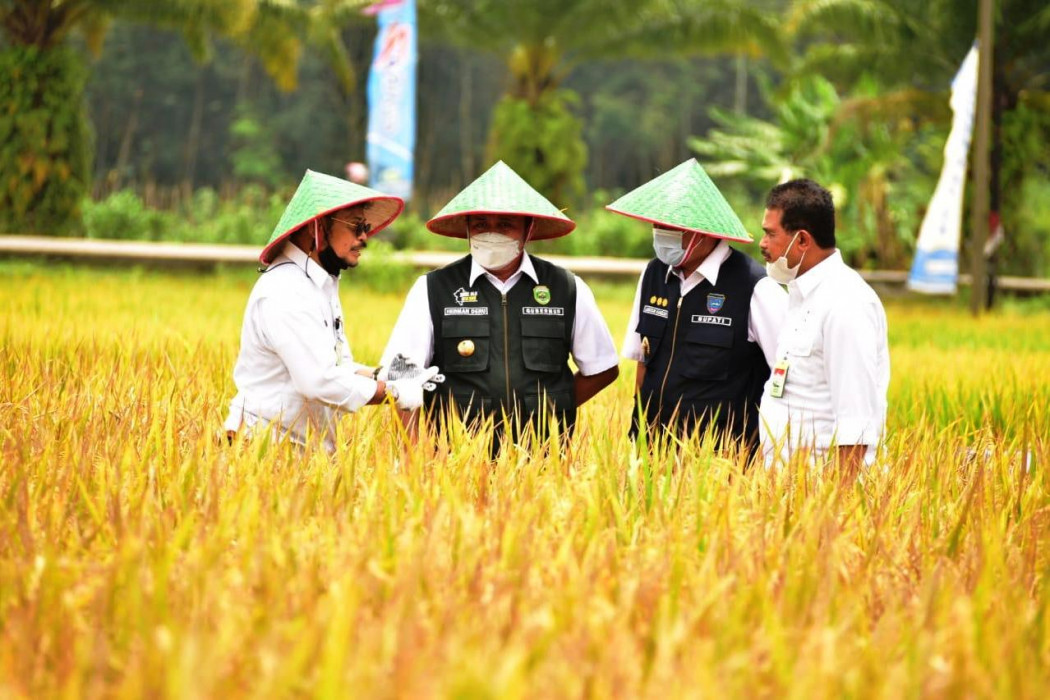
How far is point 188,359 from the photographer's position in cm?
592

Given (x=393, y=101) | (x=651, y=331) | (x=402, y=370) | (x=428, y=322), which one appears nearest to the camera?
(x=402, y=370)

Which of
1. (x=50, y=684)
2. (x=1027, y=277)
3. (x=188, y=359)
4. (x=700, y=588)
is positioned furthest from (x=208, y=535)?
(x=1027, y=277)

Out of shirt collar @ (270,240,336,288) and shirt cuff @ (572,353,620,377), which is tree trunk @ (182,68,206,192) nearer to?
shirt cuff @ (572,353,620,377)

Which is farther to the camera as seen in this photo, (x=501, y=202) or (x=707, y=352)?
(x=707, y=352)


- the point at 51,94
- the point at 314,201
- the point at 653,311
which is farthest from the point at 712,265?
the point at 51,94

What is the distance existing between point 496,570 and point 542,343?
67.4 inches

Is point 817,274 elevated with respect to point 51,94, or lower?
lower

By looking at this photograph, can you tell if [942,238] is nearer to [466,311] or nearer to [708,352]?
[708,352]

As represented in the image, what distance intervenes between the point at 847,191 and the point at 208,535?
23.2 m

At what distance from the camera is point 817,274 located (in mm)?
3748

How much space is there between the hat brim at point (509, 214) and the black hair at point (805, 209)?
2.11 feet

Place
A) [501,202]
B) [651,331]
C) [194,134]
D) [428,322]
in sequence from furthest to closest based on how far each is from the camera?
[194,134] → [651,331] → [428,322] → [501,202]

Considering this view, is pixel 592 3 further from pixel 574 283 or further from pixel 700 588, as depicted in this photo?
pixel 700 588

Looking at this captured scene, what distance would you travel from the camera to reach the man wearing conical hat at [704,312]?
4051mm
